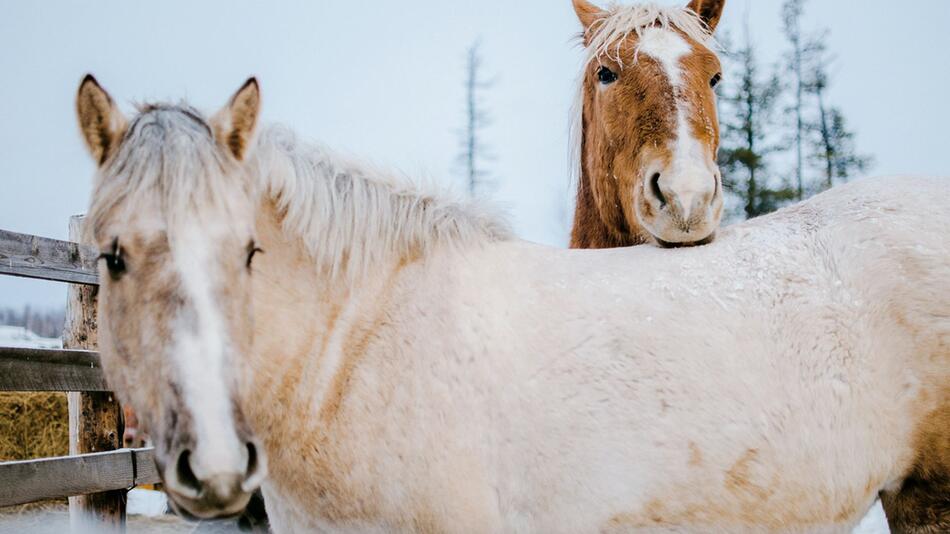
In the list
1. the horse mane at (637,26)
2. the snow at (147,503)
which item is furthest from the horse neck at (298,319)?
the snow at (147,503)

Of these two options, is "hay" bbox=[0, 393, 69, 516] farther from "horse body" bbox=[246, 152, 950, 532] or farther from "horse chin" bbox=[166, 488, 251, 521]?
"horse chin" bbox=[166, 488, 251, 521]

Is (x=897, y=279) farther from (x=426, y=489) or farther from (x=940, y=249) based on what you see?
(x=426, y=489)

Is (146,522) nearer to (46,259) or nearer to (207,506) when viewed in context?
(46,259)

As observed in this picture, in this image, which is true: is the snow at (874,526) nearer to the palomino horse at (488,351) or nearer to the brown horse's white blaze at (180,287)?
the palomino horse at (488,351)

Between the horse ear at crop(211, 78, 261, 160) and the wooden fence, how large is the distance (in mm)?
2070

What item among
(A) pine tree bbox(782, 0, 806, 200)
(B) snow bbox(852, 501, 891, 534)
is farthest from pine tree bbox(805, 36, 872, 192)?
(B) snow bbox(852, 501, 891, 534)

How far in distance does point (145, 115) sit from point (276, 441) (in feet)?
4.24

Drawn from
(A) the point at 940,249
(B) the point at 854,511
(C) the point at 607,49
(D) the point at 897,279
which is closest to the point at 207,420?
(B) the point at 854,511

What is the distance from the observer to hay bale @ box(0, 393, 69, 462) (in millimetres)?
7031

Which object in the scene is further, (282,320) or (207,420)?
(282,320)

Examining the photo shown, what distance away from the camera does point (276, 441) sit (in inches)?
92.0

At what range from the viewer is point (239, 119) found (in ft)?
Answer: 7.68

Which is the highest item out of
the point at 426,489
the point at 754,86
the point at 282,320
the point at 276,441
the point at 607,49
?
the point at 754,86

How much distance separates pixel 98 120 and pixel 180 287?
2.52 ft
